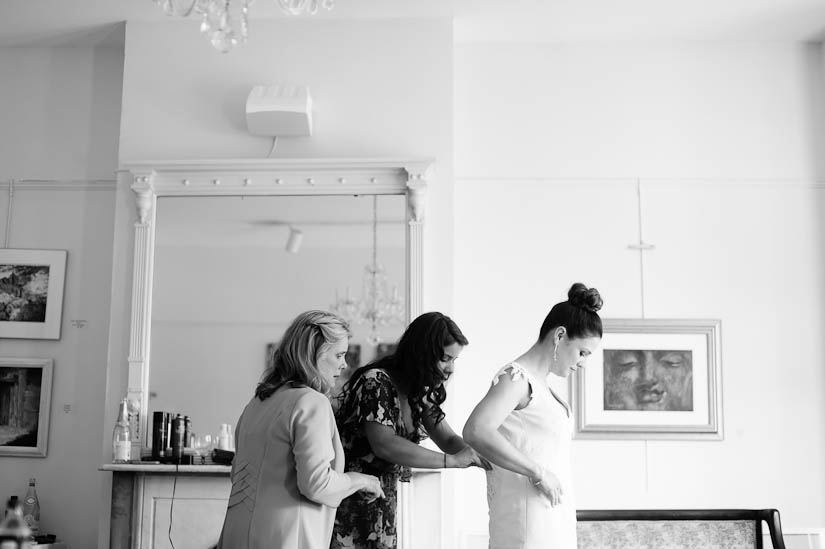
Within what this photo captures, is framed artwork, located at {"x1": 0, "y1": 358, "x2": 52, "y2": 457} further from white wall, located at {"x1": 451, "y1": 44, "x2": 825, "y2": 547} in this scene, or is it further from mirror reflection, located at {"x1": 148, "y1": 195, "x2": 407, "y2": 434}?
white wall, located at {"x1": 451, "y1": 44, "x2": 825, "y2": 547}

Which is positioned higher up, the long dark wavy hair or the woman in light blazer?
the long dark wavy hair

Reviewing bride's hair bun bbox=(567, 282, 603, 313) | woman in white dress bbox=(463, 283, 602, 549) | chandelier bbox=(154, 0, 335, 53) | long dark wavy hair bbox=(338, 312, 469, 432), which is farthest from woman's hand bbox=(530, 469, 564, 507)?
chandelier bbox=(154, 0, 335, 53)

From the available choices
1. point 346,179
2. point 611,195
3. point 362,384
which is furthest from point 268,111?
point 362,384

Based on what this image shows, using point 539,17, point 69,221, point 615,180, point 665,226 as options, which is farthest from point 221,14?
point 665,226

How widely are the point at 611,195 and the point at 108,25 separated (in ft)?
9.31

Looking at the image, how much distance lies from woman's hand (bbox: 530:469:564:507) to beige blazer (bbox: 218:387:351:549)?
549mm

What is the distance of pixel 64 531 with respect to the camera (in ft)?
16.3

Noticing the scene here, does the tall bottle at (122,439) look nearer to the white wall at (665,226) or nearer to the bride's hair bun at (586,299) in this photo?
the white wall at (665,226)

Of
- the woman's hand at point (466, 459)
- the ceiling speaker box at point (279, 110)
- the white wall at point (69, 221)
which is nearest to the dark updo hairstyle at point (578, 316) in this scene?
the woman's hand at point (466, 459)

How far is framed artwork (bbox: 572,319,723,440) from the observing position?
4.95 meters

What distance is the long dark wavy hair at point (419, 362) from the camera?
2.86 metres

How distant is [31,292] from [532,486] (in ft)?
11.3

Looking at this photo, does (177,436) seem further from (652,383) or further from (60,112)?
(652,383)

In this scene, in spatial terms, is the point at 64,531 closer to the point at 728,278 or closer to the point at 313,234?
the point at 313,234
